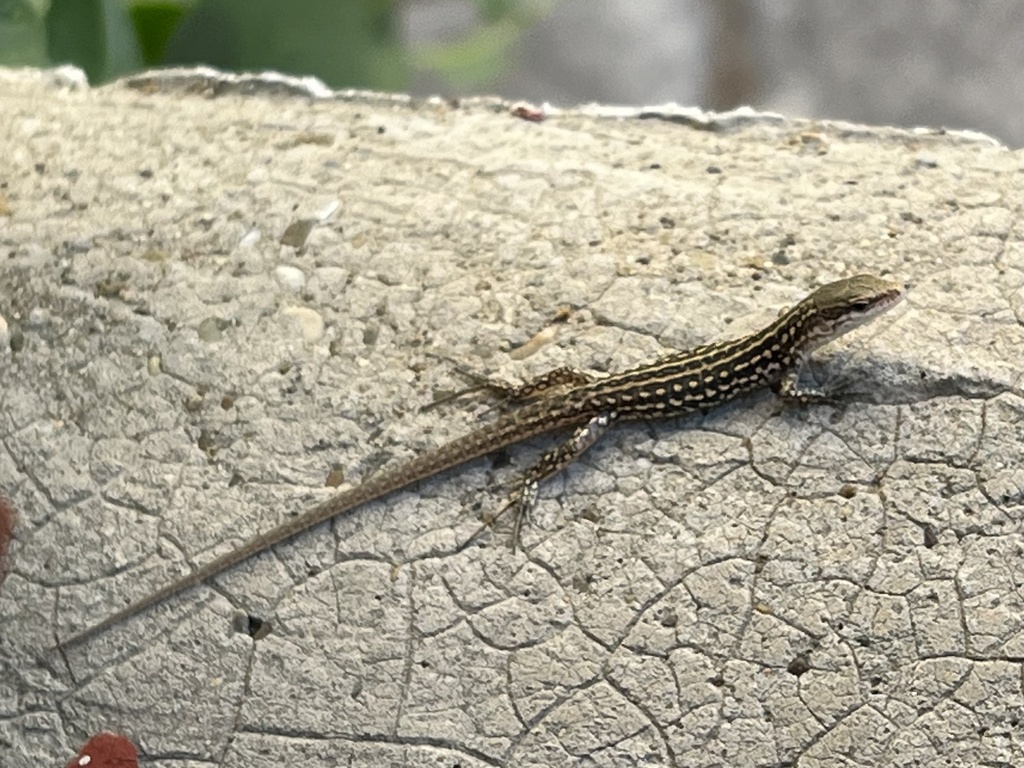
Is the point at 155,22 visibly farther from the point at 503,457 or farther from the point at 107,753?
the point at 107,753

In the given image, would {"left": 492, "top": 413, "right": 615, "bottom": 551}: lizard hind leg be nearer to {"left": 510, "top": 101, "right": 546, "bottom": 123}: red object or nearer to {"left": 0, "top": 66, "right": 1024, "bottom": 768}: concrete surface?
{"left": 0, "top": 66, "right": 1024, "bottom": 768}: concrete surface

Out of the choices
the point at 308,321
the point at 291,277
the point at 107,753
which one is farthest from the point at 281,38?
the point at 107,753

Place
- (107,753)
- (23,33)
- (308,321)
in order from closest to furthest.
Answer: (107,753) → (308,321) → (23,33)

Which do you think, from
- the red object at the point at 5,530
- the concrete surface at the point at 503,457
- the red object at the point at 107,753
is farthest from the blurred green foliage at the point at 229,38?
the red object at the point at 107,753

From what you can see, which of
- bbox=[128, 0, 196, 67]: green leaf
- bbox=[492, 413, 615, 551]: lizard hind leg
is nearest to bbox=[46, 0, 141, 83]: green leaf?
bbox=[128, 0, 196, 67]: green leaf

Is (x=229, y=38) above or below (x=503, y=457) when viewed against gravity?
above
